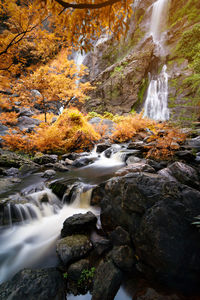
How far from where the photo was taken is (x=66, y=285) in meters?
1.82

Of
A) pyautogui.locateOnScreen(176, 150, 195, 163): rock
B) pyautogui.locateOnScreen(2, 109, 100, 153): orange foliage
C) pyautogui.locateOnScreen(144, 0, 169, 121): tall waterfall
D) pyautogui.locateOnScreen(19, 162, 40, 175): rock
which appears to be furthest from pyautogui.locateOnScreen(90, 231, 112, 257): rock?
pyautogui.locateOnScreen(144, 0, 169, 121): tall waterfall

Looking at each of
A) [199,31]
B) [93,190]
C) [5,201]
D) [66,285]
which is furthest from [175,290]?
[199,31]

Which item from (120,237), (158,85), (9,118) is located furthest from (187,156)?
(9,118)

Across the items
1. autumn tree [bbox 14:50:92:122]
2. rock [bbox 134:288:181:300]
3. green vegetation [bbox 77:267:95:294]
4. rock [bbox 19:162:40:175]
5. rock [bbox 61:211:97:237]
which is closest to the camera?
rock [bbox 134:288:181:300]

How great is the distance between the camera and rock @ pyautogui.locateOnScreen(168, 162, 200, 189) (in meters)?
3.27

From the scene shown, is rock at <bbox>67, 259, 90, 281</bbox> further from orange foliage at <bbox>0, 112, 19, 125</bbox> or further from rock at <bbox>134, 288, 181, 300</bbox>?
orange foliage at <bbox>0, 112, 19, 125</bbox>

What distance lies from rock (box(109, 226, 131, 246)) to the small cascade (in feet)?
46.4

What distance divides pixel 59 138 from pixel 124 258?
7821mm

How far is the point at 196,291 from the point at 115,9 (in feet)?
14.9

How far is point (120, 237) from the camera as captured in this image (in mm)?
2078

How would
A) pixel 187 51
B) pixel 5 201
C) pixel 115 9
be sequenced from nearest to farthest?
1. pixel 115 9
2. pixel 5 201
3. pixel 187 51

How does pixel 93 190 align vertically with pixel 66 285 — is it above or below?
above

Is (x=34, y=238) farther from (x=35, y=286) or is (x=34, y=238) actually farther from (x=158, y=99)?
(x=158, y=99)

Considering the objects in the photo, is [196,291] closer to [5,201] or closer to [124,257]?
[124,257]
